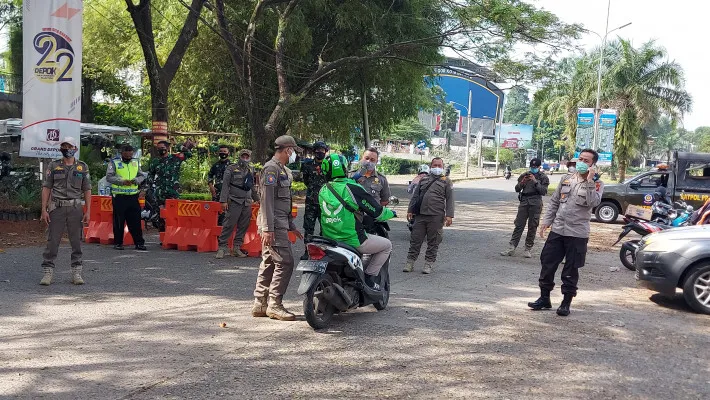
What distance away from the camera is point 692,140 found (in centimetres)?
18362

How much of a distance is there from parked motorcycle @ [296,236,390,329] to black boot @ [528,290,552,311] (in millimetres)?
2138

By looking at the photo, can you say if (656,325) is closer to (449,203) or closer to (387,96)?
(449,203)

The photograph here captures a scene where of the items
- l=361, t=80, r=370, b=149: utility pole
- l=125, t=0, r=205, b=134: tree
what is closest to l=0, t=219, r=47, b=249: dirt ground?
l=125, t=0, r=205, b=134: tree

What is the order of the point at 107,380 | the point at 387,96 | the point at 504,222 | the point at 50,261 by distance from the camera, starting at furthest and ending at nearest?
the point at 387,96, the point at 504,222, the point at 50,261, the point at 107,380

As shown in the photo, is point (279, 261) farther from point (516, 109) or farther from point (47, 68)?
point (516, 109)

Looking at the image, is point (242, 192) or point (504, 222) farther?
point (504, 222)

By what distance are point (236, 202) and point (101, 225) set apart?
302cm

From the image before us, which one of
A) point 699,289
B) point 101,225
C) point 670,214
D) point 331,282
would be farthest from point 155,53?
point 699,289

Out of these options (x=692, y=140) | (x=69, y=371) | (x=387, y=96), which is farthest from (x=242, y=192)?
(x=692, y=140)

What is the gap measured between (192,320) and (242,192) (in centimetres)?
449

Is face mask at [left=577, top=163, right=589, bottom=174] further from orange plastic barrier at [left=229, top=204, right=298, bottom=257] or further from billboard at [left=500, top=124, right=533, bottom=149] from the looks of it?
billboard at [left=500, top=124, right=533, bottom=149]

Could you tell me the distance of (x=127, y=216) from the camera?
11.9m

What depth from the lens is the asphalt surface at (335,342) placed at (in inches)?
209

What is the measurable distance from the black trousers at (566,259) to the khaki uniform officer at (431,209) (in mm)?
2470
